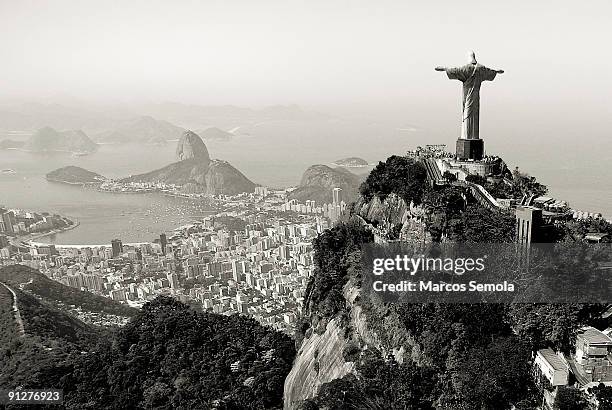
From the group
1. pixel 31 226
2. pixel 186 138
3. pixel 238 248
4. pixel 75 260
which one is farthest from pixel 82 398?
pixel 186 138

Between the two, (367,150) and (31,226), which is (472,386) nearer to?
(31,226)

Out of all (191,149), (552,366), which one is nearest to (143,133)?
(191,149)

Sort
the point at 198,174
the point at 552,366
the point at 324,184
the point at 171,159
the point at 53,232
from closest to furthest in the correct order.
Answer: the point at 552,366 < the point at 53,232 < the point at 324,184 < the point at 198,174 < the point at 171,159

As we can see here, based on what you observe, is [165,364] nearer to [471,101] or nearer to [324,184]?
[471,101]

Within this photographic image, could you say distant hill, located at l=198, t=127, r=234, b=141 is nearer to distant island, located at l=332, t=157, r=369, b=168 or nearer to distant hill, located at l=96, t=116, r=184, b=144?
distant hill, located at l=96, t=116, r=184, b=144

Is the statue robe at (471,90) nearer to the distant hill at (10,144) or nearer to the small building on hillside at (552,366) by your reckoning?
the small building on hillside at (552,366)

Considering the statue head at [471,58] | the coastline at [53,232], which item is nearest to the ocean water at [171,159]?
the coastline at [53,232]
